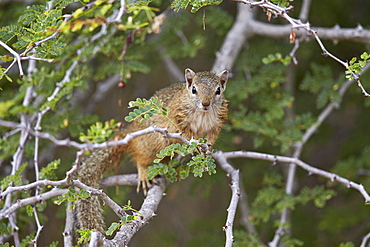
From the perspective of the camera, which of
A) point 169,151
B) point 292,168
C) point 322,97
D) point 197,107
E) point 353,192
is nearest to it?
point 169,151

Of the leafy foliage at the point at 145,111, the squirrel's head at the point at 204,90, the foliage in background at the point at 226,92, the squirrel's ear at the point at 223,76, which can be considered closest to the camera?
the leafy foliage at the point at 145,111

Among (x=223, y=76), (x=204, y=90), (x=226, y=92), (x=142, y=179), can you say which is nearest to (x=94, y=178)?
(x=142, y=179)

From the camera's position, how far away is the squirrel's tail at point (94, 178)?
8.64ft

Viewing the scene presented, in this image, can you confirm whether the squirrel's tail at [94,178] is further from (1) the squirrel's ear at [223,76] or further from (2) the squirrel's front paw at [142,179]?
(1) the squirrel's ear at [223,76]

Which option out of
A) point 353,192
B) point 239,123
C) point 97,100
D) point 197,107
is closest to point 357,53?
point 353,192

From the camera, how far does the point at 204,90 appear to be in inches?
115

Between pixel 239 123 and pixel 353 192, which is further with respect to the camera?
pixel 353 192

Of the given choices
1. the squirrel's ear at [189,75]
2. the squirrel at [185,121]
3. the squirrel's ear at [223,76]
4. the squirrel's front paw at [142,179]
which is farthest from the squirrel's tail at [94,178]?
the squirrel's ear at [223,76]

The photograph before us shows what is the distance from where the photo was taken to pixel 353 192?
438 centimetres

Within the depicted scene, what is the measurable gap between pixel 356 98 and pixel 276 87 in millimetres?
936

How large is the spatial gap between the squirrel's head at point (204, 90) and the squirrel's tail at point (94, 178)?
0.73 m

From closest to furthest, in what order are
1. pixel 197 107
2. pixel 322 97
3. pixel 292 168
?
pixel 197 107
pixel 292 168
pixel 322 97

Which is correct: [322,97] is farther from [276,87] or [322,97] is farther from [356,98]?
[356,98]

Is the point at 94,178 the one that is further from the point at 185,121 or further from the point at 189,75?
the point at 189,75
